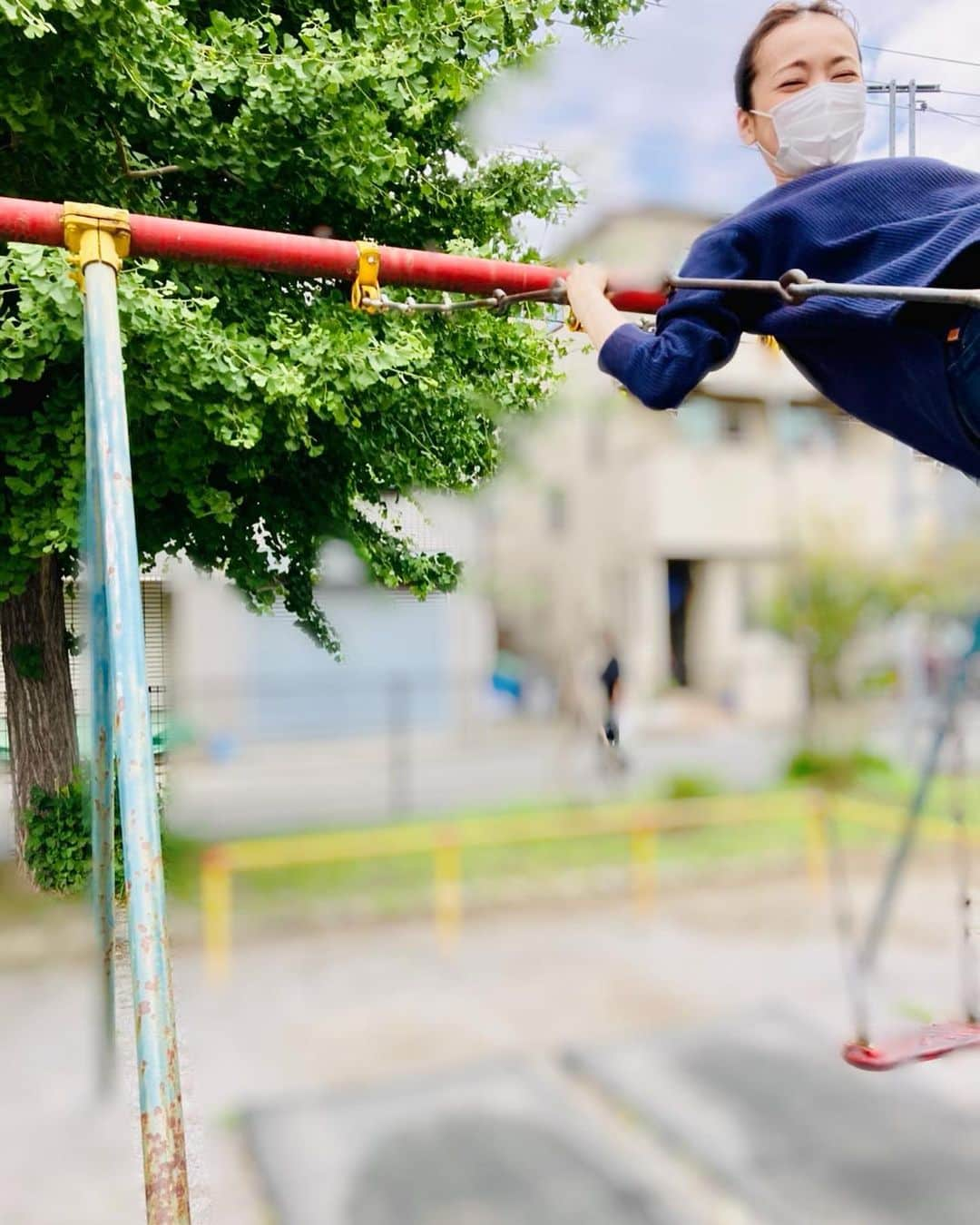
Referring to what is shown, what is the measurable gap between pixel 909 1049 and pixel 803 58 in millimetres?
681

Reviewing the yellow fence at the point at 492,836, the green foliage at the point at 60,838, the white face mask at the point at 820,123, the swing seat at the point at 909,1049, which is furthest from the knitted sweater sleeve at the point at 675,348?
the green foliage at the point at 60,838

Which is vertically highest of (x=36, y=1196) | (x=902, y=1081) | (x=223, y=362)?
(x=223, y=362)

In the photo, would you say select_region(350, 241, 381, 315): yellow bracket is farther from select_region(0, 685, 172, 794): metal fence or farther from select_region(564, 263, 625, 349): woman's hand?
select_region(0, 685, 172, 794): metal fence

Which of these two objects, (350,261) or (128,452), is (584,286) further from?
(128,452)

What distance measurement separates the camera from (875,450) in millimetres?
722

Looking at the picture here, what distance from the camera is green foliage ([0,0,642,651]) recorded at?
83 centimetres

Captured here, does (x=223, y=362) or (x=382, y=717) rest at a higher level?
(x=223, y=362)

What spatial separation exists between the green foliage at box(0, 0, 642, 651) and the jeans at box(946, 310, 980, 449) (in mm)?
409

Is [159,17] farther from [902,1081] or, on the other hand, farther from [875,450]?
[902,1081]

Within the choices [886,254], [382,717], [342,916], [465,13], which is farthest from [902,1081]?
[465,13]

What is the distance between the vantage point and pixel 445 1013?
125 centimetres

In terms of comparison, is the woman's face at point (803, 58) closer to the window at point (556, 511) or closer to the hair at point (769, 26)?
the hair at point (769, 26)

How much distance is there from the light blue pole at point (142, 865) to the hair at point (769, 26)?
0.44m

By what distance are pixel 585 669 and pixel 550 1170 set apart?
85 centimetres
